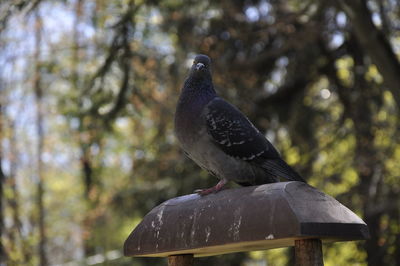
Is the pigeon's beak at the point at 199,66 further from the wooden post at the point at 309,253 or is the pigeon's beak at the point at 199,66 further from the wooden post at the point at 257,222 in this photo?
the wooden post at the point at 309,253

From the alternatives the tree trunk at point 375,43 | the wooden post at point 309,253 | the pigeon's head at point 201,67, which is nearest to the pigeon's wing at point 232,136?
the pigeon's head at point 201,67

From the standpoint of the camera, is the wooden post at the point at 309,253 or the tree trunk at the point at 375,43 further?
the tree trunk at the point at 375,43

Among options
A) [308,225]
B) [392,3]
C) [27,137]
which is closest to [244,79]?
[392,3]

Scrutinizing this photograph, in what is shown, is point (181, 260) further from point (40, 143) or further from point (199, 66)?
point (40, 143)

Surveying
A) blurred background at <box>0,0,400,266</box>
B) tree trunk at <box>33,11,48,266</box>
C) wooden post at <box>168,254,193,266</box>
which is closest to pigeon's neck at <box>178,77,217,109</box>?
wooden post at <box>168,254,193,266</box>

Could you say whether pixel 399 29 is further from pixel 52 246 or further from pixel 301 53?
pixel 52 246

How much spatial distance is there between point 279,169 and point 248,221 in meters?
0.91

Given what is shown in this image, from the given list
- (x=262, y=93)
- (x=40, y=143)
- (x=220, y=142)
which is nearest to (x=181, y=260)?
(x=220, y=142)

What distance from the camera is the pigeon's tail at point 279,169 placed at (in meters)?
4.22

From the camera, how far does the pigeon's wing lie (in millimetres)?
4223

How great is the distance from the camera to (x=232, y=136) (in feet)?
14.0

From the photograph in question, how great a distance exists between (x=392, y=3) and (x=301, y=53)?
1.37 metres

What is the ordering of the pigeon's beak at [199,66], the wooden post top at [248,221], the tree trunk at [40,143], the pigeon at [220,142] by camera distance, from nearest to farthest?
1. the wooden post top at [248,221]
2. the pigeon at [220,142]
3. the pigeon's beak at [199,66]
4. the tree trunk at [40,143]

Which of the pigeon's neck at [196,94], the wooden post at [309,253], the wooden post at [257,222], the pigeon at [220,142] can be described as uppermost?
the pigeon's neck at [196,94]
